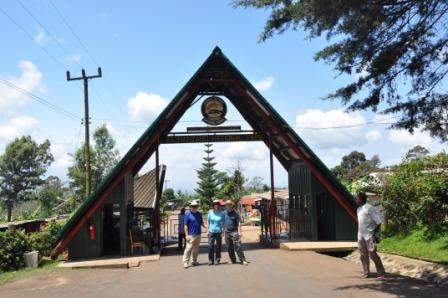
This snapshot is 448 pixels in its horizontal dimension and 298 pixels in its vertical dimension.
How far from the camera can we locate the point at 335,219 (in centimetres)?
1884

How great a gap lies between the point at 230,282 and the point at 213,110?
377 inches

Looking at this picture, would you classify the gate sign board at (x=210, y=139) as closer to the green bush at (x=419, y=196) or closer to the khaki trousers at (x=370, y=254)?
the green bush at (x=419, y=196)

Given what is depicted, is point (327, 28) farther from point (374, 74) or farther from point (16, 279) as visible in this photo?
point (16, 279)

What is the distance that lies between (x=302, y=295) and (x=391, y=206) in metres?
10.4

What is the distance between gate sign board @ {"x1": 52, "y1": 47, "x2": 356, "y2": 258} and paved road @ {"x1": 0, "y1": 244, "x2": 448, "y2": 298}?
274 centimetres

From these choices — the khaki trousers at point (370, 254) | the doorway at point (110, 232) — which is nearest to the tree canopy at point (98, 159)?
the doorway at point (110, 232)

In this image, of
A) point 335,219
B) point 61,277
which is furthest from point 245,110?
point 61,277

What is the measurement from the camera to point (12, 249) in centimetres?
1647

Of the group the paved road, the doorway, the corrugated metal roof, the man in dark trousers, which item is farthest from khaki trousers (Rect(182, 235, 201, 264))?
the corrugated metal roof

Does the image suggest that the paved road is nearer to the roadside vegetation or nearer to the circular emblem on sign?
the roadside vegetation

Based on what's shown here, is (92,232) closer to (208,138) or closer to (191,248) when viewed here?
(191,248)

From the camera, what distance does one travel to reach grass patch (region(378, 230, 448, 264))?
13828 millimetres

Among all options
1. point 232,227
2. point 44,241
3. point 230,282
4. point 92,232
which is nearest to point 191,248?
point 232,227

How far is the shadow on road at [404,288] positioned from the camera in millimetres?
8688
